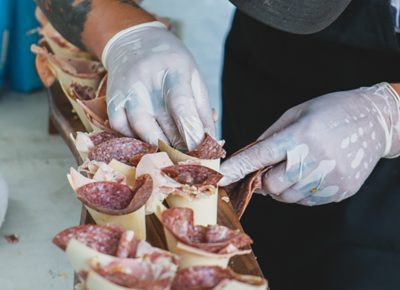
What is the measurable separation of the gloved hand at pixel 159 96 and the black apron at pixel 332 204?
1.01 feet

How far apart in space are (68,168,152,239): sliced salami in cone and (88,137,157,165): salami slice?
12 centimetres

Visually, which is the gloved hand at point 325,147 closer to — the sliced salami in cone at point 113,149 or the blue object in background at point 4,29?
the sliced salami in cone at point 113,149

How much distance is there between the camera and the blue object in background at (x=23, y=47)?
6.37 ft

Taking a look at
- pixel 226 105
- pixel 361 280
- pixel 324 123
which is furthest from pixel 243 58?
pixel 361 280

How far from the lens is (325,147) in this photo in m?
1.18

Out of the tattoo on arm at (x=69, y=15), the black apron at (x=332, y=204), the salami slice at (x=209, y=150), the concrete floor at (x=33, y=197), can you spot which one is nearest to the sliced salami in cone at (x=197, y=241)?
the salami slice at (x=209, y=150)

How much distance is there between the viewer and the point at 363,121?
4.04 ft

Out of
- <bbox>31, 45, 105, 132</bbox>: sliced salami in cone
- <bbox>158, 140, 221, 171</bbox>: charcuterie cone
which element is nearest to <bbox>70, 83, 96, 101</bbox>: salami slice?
<bbox>31, 45, 105, 132</bbox>: sliced salami in cone

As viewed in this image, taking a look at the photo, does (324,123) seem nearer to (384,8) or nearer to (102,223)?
(384,8)

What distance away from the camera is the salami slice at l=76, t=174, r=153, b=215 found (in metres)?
0.97

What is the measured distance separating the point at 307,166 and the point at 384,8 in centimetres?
37

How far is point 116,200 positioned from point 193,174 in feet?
0.49

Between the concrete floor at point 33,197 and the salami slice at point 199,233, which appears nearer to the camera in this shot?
the salami slice at point 199,233

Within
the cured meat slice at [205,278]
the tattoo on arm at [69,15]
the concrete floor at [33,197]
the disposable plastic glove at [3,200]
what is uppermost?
the tattoo on arm at [69,15]
